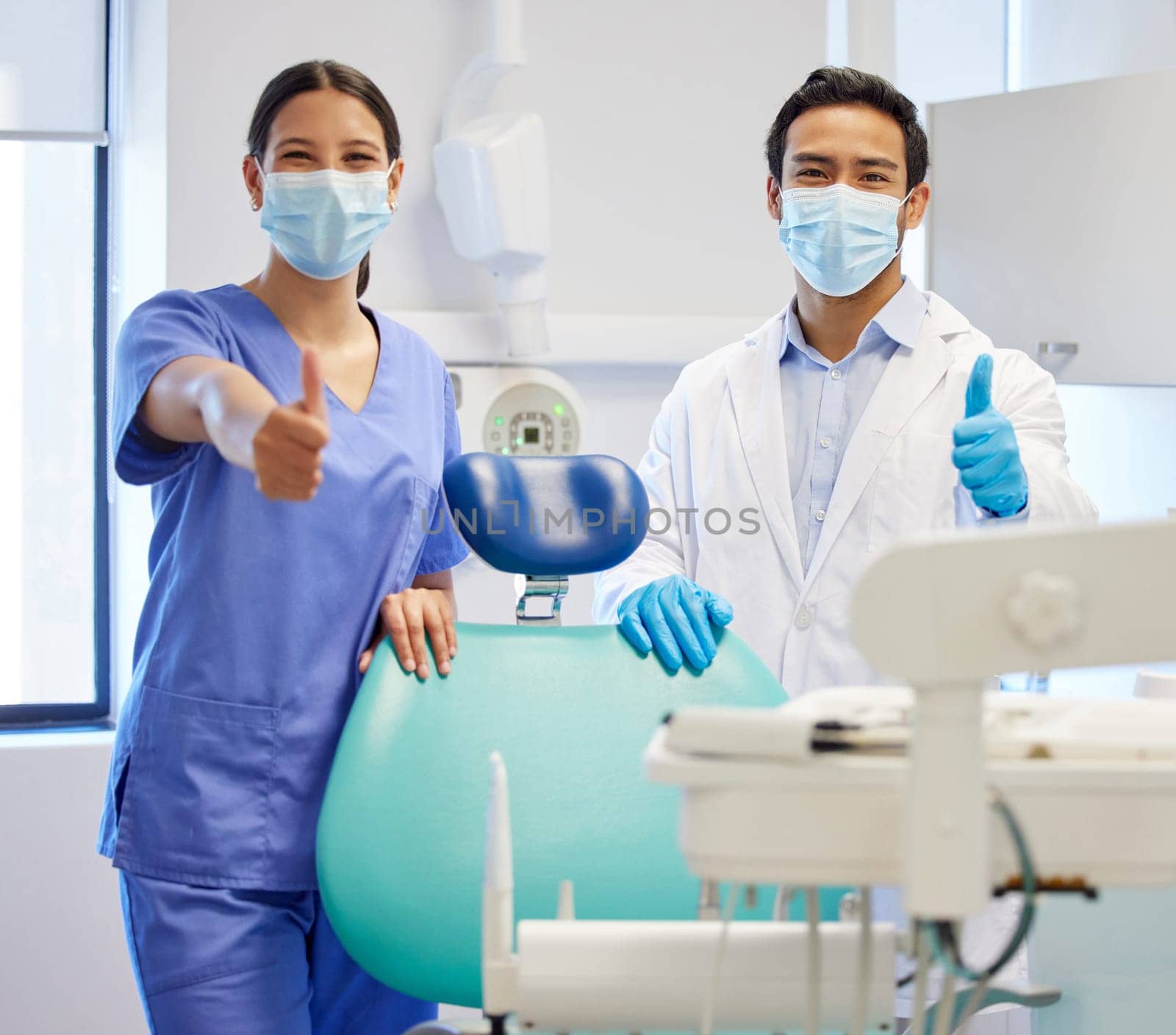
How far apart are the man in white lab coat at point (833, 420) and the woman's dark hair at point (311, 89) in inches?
22.6

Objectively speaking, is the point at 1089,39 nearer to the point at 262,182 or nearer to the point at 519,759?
the point at 262,182

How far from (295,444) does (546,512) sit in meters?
0.45

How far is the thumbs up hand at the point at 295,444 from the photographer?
97 centimetres

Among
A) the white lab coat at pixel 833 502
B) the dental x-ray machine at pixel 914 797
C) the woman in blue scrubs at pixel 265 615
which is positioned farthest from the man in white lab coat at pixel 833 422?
the dental x-ray machine at pixel 914 797

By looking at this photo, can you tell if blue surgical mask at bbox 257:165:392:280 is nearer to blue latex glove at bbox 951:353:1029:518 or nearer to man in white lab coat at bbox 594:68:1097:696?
man in white lab coat at bbox 594:68:1097:696

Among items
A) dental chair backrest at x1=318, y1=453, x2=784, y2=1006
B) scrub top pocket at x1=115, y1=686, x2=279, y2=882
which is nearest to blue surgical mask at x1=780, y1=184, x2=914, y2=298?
dental chair backrest at x1=318, y1=453, x2=784, y2=1006

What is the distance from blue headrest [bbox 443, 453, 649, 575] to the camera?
4.53 ft

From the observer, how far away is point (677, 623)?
1.42m

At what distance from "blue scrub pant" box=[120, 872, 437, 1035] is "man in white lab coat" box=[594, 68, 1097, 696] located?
0.57 meters

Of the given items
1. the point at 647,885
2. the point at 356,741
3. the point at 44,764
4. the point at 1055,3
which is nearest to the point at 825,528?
the point at 647,885

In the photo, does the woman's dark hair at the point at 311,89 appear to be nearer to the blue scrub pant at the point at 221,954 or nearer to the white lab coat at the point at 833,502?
the white lab coat at the point at 833,502

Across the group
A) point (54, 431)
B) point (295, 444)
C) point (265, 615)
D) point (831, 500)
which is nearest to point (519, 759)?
point (265, 615)

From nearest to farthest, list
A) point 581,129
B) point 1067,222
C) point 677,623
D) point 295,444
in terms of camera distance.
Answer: point 295,444, point 677,623, point 1067,222, point 581,129

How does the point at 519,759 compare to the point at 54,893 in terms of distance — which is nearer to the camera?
the point at 519,759
